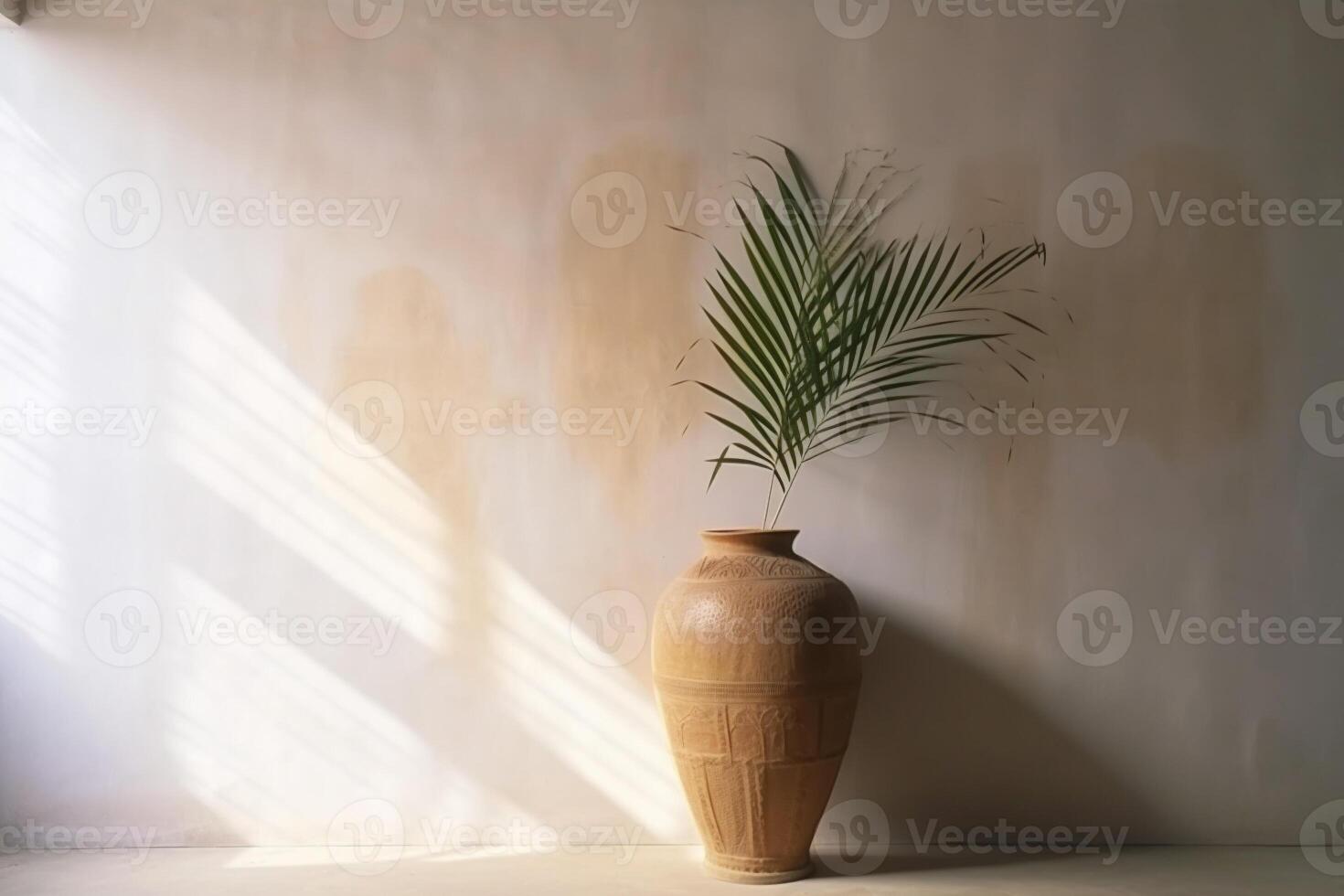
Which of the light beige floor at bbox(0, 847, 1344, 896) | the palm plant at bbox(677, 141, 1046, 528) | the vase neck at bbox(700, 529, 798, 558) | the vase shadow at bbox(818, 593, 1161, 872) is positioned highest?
the palm plant at bbox(677, 141, 1046, 528)

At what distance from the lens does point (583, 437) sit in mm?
3236

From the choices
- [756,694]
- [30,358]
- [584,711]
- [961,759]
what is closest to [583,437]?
[584,711]

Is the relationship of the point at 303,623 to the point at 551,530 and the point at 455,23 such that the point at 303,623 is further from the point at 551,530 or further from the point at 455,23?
the point at 455,23

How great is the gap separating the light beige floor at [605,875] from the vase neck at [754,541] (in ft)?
2.82

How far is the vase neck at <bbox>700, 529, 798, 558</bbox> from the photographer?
2.90 metres

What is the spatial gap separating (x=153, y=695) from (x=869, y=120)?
107 inches

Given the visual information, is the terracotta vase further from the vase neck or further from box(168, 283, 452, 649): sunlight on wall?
box(168, 283, 452, 649): sunlight on wall

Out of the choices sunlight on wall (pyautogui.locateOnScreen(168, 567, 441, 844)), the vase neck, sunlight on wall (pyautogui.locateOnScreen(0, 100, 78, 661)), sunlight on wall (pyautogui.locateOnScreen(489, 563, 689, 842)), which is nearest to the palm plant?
the vase neck

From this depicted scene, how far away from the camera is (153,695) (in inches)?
127

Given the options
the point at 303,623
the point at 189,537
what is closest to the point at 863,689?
the point at 303,623

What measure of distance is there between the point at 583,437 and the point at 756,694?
947 millimetres

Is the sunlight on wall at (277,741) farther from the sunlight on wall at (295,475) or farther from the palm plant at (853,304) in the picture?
the palm plant at (853,304)

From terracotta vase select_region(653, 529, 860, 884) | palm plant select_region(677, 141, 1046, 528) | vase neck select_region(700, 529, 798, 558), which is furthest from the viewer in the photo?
palm plant select_region(677, 141, 1046, 528)

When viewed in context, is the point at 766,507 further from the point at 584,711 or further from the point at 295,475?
the point at 295,475
